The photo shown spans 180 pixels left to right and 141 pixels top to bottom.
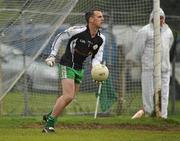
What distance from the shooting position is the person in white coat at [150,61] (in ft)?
57.5

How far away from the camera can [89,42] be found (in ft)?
46.1

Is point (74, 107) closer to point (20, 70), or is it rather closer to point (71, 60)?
point (20, 70)

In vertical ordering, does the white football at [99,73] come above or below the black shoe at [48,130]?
above

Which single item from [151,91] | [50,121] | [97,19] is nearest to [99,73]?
[97,19]

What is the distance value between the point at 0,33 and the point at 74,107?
5477 millimetres

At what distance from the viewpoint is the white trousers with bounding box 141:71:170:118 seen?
57.4 feet

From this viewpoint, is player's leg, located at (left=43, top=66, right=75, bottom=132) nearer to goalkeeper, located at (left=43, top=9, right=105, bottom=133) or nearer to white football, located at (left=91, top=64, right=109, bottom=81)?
goalkeeper, located at (left=43, top=9, right=105, bottom=133)

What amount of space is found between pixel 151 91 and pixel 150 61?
656 mm

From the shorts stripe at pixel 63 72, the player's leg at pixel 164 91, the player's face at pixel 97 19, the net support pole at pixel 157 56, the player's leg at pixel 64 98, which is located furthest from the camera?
the player's leg at pixel 164 91

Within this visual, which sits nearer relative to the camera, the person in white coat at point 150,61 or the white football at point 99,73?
the white football at point 99,73

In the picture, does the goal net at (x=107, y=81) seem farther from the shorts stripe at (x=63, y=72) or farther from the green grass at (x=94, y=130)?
the shorts stripe at (x=63, y=72)

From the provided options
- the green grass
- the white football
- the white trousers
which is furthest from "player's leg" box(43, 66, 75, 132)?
the white trousers

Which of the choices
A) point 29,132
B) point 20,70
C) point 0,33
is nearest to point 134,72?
point 20,70

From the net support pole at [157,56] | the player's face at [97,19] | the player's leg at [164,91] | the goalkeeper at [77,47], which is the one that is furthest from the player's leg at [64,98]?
the player's leg at [164,91]
